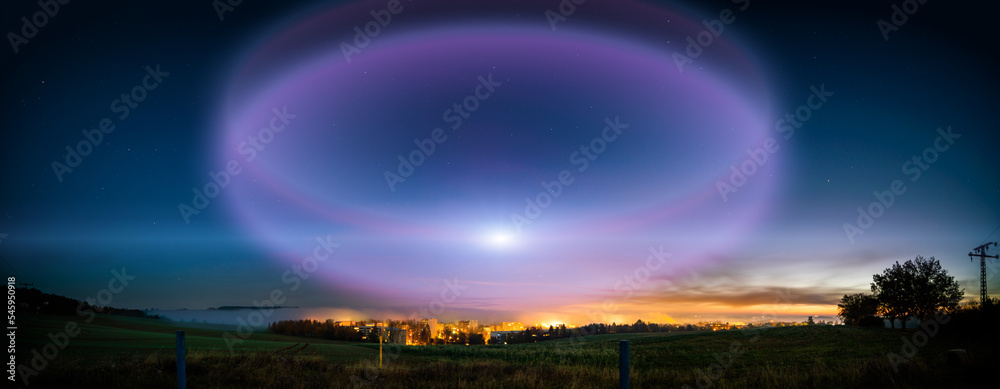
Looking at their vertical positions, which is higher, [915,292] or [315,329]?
[915,292]

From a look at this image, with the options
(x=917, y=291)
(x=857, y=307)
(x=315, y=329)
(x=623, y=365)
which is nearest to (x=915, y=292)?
(x=917, y=291)

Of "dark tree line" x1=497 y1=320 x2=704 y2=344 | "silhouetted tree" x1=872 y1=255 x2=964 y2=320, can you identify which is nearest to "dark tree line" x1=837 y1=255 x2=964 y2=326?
"silhouetted tree" x1=872 y1=255 x2=964 y2=320

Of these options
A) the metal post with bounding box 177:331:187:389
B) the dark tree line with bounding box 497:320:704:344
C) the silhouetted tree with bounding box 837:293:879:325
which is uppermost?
the metal post with bounding box 177:331:187:389

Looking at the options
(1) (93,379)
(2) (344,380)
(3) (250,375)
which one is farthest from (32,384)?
(2) (344,380)

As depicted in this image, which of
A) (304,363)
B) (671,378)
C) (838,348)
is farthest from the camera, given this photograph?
(838,348)

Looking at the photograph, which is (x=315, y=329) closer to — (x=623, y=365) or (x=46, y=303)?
(x=46, y=303)

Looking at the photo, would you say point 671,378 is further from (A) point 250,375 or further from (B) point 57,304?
(B) point 57,304

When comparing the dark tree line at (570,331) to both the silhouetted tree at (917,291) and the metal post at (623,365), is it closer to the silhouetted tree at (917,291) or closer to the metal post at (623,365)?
the silhouetted tree at (917,291)

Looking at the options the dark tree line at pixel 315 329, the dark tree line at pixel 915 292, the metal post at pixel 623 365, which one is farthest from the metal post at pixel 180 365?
the dark tree line at pixel 315 329

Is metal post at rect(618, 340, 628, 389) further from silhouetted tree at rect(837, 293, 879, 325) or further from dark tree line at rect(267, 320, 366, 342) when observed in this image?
dark tree line at rect(267, 320, 366, 342)

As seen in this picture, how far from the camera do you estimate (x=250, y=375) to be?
1494 centimetres

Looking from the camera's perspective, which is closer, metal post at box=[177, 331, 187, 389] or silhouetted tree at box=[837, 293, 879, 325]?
metal post at box=[177, 331, 187, 389]

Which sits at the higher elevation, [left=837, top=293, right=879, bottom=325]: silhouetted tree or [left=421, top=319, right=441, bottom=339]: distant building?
[left=837, top=293, right=879, bottom=325]: silhouetted tree

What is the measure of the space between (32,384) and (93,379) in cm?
120
